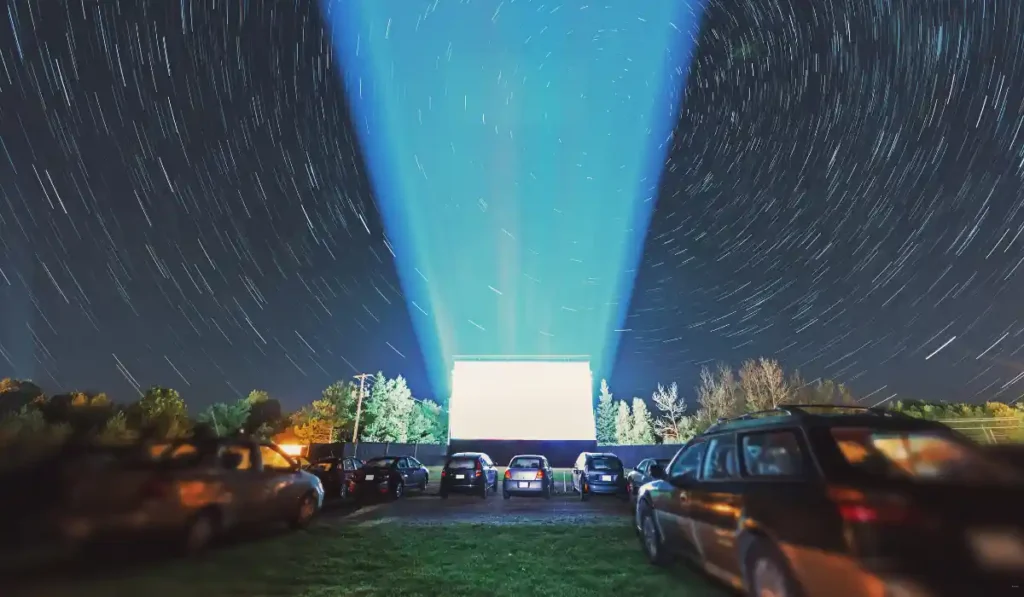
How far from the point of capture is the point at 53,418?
4178 centimetres

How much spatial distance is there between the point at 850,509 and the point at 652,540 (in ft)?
14.2

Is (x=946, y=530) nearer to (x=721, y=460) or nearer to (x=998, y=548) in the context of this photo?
(x=998, y=548)

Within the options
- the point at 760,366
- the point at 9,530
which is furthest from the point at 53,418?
the point at 760,366

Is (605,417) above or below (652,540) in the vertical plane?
above

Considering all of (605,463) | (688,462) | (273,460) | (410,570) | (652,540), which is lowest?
(410,570)

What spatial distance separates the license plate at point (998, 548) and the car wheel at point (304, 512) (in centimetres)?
1048

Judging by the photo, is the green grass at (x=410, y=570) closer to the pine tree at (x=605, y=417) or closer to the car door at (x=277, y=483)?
the car door at (x=277, y=483)

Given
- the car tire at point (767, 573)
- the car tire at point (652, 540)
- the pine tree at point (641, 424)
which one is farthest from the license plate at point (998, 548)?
the pine tree at point (641, 424)

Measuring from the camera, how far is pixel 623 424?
9644 centimetres

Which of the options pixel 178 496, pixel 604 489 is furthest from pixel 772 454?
pixel 604 489

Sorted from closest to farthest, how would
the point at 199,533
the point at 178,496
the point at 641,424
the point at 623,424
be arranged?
the point at 178,496 → the point at 199,533 → the point at 641,424 → the point at 623,424

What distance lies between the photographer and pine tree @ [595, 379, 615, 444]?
98.9 metres

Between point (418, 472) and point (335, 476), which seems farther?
point (418, 472)

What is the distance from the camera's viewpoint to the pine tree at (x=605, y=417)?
98.9 meters
